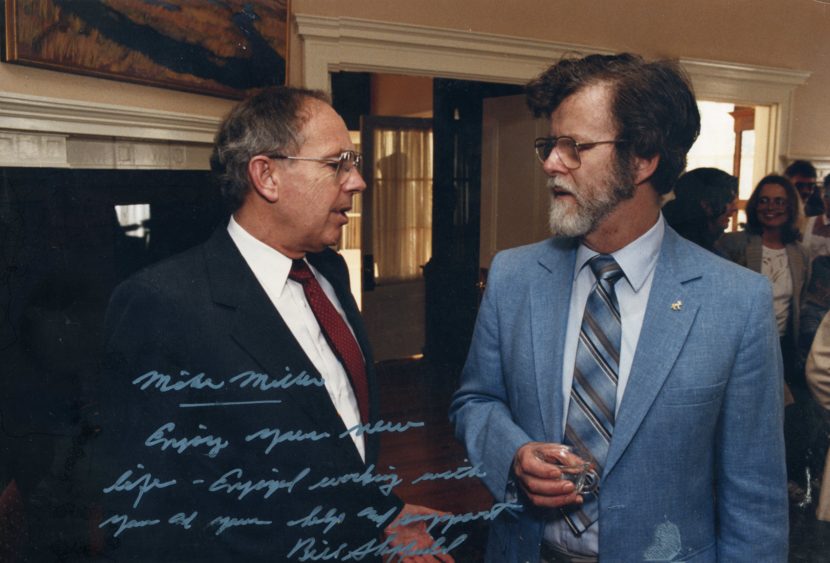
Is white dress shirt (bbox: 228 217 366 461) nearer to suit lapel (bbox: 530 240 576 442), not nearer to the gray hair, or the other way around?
the gray hair

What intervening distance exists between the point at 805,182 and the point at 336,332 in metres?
1.36

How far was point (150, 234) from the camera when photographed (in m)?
1.22

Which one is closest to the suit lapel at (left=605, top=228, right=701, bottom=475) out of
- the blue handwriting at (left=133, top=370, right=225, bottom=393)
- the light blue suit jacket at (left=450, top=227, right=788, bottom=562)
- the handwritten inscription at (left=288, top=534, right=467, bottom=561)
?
the light blue suit jacket at (left=450, top=227, right=788, bottom=562)

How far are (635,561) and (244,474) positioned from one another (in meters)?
0.70

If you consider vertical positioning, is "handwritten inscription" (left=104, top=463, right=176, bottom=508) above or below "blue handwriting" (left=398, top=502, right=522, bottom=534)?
above

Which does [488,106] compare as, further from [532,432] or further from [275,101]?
[532,432]

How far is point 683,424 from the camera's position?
3.52 feet

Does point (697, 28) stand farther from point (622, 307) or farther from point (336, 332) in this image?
point (336, 332)

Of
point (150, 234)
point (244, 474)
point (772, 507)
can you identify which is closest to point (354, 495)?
point (244, 474)

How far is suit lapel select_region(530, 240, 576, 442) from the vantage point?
1.15 meters

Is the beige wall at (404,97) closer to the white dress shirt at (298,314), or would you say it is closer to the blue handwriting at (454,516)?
the white dress shirt at (298,314)

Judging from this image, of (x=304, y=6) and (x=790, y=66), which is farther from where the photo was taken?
(x=790, y=66)

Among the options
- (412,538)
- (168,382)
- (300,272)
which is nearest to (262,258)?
(300,272)

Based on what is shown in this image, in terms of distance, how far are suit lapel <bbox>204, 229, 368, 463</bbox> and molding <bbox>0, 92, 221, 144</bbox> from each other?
0.30 metres
